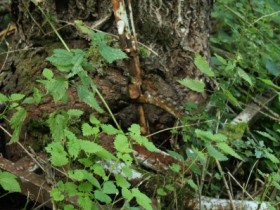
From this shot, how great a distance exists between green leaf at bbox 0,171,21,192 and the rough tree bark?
0.61m

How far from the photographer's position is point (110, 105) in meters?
2.50

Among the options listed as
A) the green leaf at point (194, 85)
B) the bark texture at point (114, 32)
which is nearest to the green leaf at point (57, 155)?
the bark texture at point (114, 32)

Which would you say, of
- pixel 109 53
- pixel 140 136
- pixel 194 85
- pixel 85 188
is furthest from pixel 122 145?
pixel 194 85

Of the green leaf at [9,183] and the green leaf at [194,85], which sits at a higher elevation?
the green leaf at [194,85]

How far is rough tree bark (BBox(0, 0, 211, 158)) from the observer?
2.53 metres

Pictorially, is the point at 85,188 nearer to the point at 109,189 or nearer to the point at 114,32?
the point at 109,189

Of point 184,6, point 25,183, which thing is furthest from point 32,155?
point 184,6

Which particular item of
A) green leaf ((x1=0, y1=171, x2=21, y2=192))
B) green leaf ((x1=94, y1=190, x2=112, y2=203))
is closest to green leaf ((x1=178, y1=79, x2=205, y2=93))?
green leaf ((x1=94, y1=190, x2=112, y2=203))

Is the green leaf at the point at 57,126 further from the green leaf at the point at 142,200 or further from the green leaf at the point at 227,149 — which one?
the green leaf at the point at 227,149

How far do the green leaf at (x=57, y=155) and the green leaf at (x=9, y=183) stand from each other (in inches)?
6.8

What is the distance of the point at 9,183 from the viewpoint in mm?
1839

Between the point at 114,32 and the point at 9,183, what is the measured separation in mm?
1078

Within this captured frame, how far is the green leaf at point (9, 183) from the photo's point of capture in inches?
71.7

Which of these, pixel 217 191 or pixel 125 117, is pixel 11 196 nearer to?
pixel 125 117
